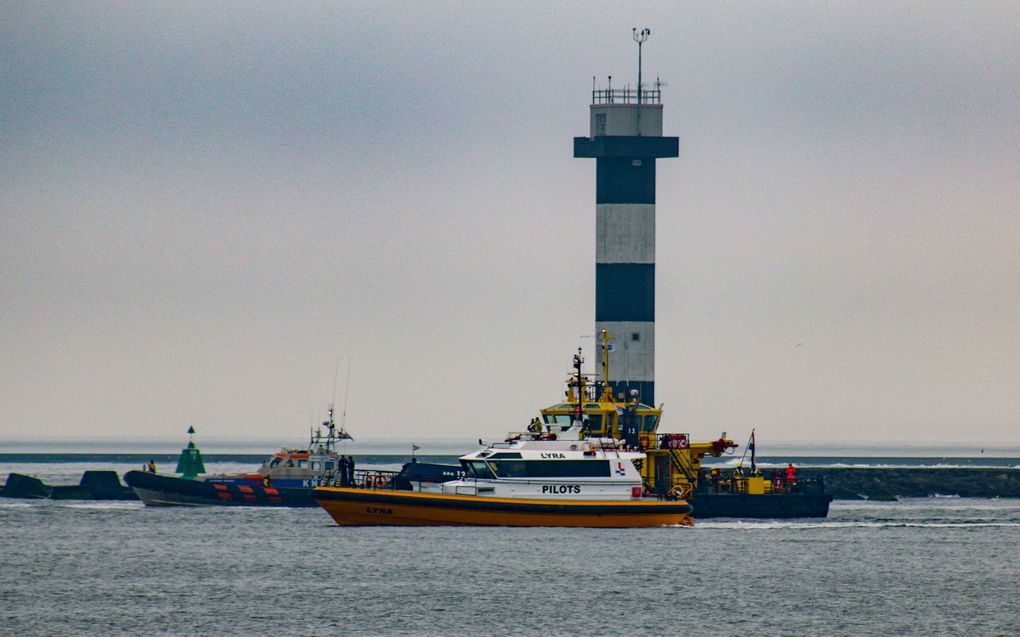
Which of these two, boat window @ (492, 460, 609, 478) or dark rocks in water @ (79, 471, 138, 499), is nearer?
boat window @ (492, 460, 609, 478)

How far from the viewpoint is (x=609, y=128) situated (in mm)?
85312

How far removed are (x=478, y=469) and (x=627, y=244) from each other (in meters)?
25.5

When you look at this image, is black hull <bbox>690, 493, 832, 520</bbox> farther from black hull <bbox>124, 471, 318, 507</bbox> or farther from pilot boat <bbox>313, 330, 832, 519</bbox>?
black hull <bbox>124, 471, 318, 507</bbox>

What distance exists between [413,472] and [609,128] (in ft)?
59.4

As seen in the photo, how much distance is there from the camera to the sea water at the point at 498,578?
4131 cm

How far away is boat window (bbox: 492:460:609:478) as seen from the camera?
59000 millimetres

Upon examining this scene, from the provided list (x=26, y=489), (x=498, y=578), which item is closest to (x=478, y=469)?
(x=498, y=578)

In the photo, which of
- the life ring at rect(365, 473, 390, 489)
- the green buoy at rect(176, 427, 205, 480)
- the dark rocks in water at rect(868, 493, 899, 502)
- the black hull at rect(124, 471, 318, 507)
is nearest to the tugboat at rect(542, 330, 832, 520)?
the life ring at rect(365, 473, 390, 489)

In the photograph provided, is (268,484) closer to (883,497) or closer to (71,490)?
(71,490)

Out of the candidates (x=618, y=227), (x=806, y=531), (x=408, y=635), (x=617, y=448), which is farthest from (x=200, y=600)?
(x=618, y=227)

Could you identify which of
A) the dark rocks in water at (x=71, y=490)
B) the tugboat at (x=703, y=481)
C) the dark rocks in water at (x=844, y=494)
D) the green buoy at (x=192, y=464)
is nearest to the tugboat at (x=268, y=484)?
the dark rocks in water at (x=71, y=490)

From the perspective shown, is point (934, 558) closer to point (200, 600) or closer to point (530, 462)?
point (530, 462)

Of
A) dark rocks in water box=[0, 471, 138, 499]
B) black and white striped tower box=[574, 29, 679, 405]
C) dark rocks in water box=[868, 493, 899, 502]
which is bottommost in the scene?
dark rocks in water box=[0, 471, 138, 499]

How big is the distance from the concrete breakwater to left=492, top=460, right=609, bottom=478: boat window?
36.7 metres
